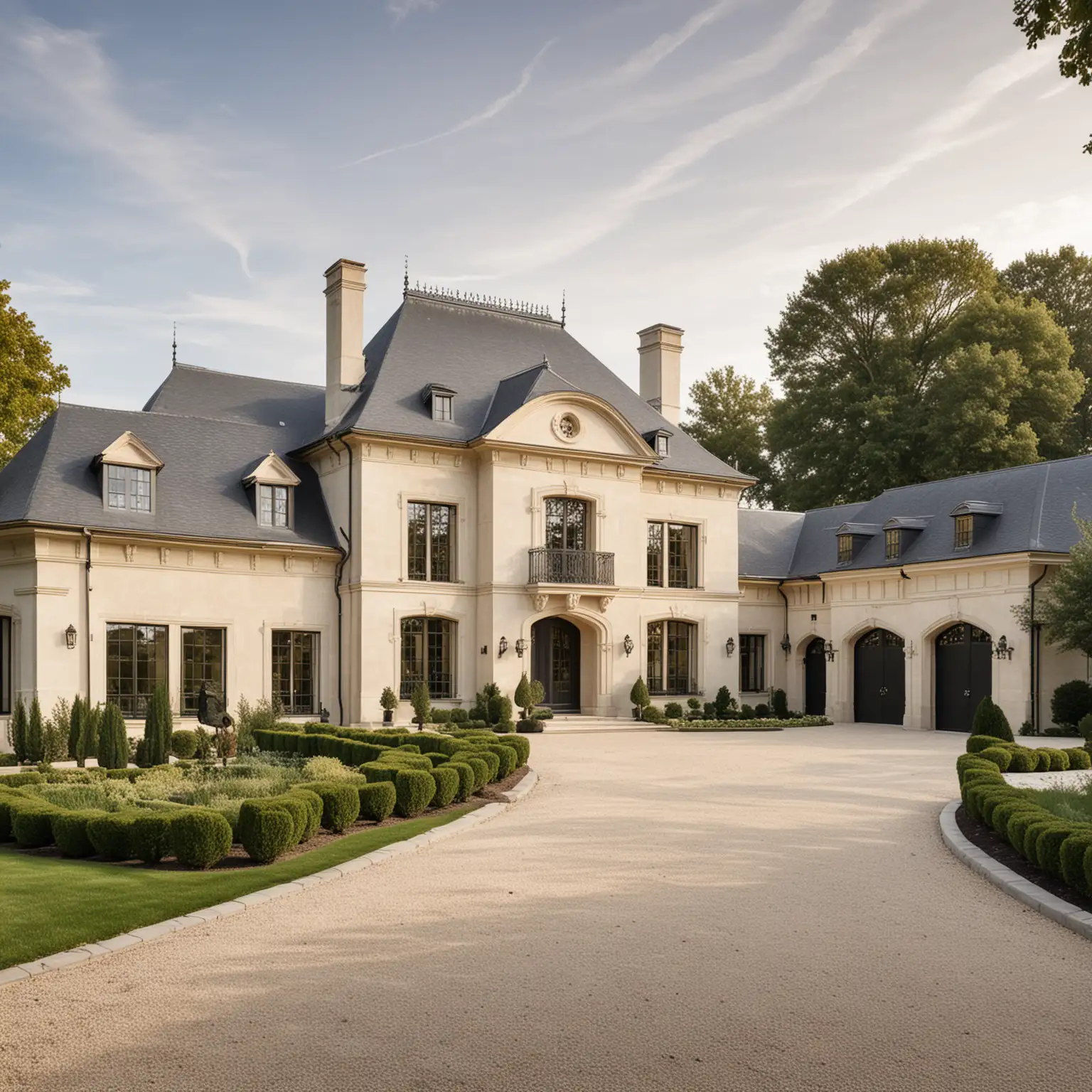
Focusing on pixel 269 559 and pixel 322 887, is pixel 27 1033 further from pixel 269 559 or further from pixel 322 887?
pixel 269 559

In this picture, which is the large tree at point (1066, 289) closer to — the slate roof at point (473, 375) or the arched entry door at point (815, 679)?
the arched entry door at point (815, 679)

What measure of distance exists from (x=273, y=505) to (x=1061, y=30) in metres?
22.5

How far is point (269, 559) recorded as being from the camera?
27.4m

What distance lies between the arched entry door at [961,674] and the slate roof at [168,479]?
1759cm

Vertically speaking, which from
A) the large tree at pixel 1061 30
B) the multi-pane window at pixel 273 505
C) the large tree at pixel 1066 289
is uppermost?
the large tree at pixel 1066 289

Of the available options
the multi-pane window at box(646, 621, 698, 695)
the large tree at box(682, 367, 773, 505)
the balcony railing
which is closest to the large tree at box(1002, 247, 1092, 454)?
the large tree at box(682, 367, 773, 505)

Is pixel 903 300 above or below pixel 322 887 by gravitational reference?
above

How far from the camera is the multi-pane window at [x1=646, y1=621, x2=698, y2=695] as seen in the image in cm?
3269

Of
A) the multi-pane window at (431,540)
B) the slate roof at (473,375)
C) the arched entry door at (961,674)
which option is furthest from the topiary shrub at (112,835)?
the arched entry door at (961,674)

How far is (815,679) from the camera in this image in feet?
120

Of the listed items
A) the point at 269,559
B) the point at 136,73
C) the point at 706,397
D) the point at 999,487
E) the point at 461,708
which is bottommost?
the point at 461,708

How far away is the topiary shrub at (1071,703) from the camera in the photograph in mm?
27016

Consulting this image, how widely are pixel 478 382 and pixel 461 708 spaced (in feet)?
30.3

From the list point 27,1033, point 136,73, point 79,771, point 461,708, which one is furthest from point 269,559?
point 27,1033
